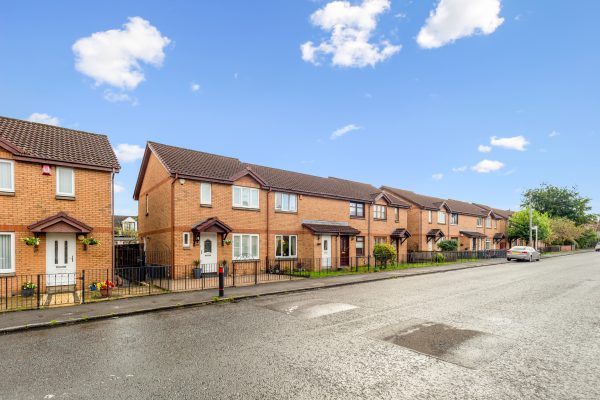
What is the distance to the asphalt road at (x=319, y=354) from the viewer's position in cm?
531

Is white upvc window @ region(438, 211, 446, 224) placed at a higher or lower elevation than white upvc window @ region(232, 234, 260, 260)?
higher

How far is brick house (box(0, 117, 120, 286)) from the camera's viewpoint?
14008 millimetres

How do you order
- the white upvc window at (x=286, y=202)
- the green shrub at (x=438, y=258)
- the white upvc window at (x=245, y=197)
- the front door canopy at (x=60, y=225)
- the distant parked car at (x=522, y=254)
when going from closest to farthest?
the front door canopy at (x=60, y=225) < the white upvc window at (x=245, y=197) < the white upvc window at (x=286, y=202) < the green shrub at (x=438, y=258) < the distant parked car at (x=522, y=254)

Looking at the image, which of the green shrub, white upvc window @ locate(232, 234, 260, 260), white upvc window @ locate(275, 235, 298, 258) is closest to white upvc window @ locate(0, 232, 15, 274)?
white upvc window @ locate(232, 234, 260, 260)

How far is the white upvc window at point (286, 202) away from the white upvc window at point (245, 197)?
6.04 feet

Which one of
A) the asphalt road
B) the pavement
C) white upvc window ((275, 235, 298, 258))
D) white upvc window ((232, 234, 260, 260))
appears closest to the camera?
the asphalt road

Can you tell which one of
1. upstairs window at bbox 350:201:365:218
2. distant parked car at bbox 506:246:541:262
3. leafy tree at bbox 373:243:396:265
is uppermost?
upstairs window at bbox 350:201:365:218

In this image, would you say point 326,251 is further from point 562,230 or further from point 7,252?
point 562,230

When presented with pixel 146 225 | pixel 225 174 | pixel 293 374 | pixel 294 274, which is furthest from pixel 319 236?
pixel 293 374

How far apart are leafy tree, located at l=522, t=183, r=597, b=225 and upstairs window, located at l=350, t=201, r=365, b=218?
180 ft

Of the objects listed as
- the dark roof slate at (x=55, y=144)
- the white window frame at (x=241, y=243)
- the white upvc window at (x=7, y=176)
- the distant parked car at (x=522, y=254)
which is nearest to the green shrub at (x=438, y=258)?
the distant parked car at (x=522, y=254)

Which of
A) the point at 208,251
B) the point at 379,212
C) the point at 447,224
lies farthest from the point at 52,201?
the point at 447,224

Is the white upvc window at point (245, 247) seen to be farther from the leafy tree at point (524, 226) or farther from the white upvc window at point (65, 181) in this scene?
the leafy tree at point (524, 226)

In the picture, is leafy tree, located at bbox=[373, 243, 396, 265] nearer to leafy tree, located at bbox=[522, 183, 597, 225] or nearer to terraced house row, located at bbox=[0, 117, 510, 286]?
terraced house row, located at bbox=[0, 117, 510, 286]
